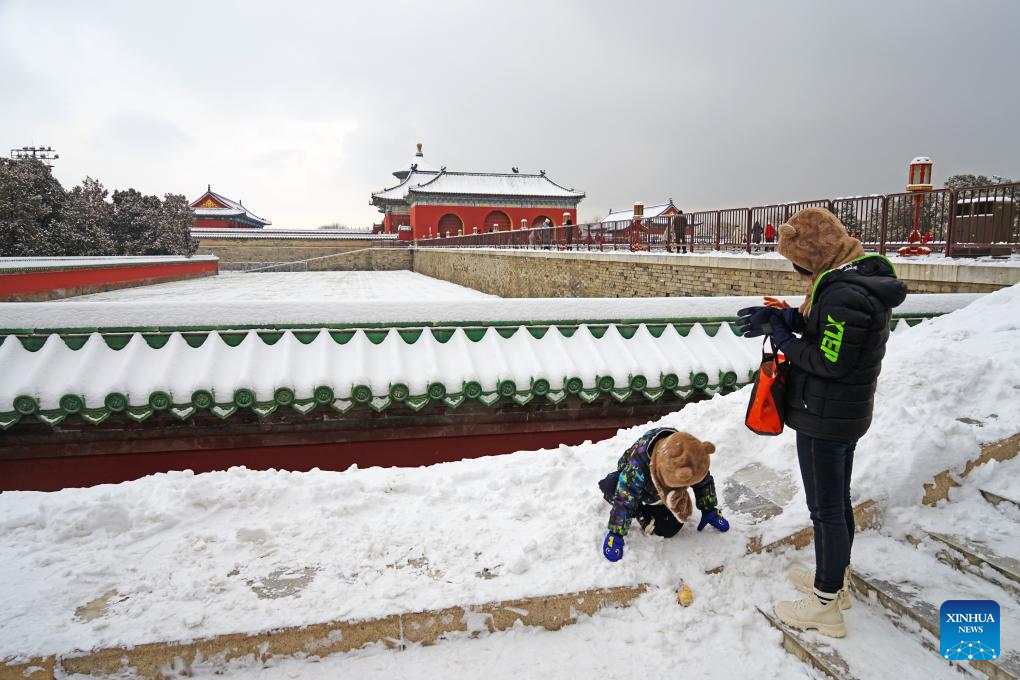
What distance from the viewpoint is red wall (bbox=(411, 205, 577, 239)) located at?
137 feet

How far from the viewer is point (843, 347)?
1.85 meters

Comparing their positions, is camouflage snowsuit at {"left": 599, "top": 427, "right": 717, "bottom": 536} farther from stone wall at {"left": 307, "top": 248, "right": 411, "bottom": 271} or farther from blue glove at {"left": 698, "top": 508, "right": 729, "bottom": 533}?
stone wall at {"left": 307, "top": 248, "right": 411, "bottom": 271}

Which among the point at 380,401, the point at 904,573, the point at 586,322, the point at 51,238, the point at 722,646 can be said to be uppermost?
the point at 51,238

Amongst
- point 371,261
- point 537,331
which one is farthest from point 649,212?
point 537,331

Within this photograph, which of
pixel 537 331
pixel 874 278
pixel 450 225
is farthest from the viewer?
pixel 450 225

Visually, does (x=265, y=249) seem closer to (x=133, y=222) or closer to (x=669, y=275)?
(x=133, y=222)

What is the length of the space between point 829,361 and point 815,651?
3.46 ft

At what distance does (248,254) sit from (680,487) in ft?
138

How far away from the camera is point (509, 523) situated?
2.85 meters

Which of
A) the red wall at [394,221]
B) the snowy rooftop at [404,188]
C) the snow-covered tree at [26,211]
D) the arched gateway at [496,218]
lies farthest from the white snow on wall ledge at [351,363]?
the red wall at [394,221]

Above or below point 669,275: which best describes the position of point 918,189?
above

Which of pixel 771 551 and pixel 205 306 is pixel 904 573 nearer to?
pixel 771 551

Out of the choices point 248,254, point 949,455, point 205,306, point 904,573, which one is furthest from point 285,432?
point 248,254

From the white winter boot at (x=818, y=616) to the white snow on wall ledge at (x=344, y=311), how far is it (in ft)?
7.97
